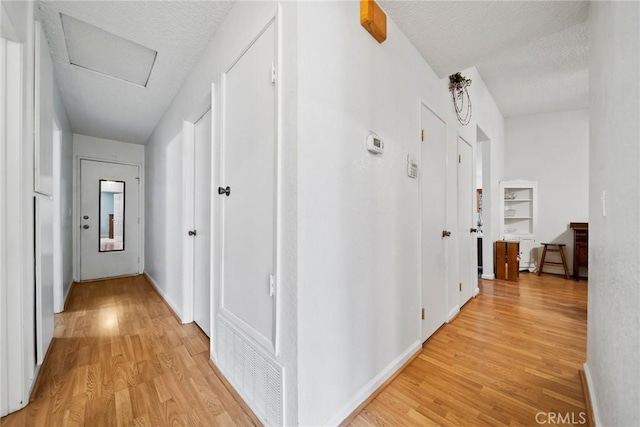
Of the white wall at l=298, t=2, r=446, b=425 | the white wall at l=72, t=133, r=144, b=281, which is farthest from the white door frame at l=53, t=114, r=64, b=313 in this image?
the white wall at l=298, t=2, r=446, b=425

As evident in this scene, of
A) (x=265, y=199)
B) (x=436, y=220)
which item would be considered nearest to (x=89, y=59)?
(x=265, y=199)

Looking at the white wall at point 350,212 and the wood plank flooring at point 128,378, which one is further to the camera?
the wood plank flooring at point 128,378

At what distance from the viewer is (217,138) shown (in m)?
1.87

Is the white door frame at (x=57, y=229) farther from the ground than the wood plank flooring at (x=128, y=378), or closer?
farther from the ground

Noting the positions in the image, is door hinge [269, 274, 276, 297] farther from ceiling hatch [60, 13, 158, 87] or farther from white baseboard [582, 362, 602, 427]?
ceiling hatch [60, 13, 158, 87]

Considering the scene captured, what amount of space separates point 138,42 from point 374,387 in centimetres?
303

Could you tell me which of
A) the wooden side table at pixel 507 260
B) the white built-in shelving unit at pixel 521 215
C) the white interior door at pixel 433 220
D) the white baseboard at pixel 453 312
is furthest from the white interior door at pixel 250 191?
the white built-in shelving unit at pixel 521 215

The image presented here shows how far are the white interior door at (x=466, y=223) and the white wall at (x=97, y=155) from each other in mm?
5169

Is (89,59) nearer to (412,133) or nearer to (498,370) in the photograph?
(412,133)

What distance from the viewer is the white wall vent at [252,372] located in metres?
1.24

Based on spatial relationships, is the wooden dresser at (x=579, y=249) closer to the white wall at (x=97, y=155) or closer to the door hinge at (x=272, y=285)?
the door hinge at (x=272, y=285)

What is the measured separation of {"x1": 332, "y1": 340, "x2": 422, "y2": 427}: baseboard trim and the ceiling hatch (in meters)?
2.99

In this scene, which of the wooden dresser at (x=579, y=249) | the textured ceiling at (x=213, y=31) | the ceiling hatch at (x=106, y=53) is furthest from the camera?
the wooden dresser at (x=579, y=249)

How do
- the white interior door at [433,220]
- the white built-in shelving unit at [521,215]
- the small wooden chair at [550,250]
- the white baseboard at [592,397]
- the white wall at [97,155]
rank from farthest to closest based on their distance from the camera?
the white built-in shelving unit at [521,215]
the small wooden chair at [550,250]
the white wall at [97,155]
the white interior door at [433,220]
the white baseboard at [592,397]
